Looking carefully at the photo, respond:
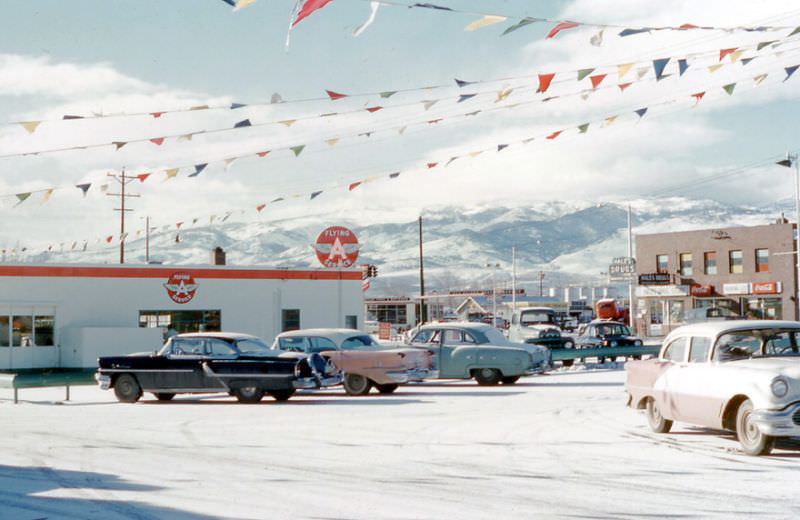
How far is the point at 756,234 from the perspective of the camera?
2813 inches

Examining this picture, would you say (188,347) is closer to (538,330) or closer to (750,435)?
(750,435)

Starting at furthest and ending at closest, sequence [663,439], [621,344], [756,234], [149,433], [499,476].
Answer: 1. [756,234]
2. [621,344]
3. [149,433]
4. [663,439]
5. [499,476]

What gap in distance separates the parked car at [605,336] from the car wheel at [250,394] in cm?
2070

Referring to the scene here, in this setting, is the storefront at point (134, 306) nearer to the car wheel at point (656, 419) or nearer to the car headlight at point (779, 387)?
the car wheel at point (656, 419)

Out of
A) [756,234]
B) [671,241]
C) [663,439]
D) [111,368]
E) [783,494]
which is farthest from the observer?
[671,241]

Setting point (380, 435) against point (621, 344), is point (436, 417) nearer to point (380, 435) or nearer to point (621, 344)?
point (380, 435)

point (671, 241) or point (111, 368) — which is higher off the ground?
point (671, 241)

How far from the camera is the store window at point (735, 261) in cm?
7225

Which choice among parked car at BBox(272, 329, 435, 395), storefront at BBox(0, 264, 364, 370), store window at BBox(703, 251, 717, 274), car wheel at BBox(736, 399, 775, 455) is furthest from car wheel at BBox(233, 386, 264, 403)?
store window at BBox(703, 251, 717, 274)

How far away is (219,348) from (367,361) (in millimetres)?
3343

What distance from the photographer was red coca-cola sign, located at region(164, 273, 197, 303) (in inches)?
1575

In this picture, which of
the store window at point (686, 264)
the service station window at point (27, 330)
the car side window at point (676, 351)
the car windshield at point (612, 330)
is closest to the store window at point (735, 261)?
the store window at point (686, 264)

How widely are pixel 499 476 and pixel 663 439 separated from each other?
400 centimetres

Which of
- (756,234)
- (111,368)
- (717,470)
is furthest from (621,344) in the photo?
(756,234)
